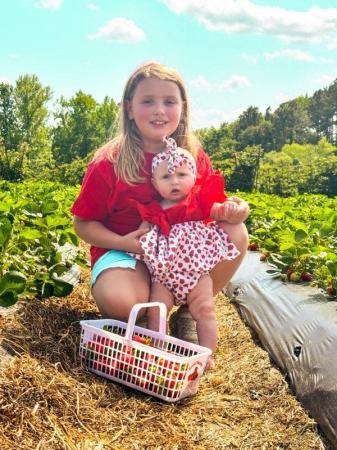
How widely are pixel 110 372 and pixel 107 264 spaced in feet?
1.86

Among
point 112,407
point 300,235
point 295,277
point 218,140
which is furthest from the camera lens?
point 218,140

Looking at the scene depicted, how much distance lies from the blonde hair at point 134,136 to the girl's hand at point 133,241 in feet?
0.93

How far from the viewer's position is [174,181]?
2.72 meters

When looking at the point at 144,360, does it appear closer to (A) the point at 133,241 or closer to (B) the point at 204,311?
(B) the point at 204,311

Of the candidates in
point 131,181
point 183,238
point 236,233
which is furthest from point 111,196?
point 236,233

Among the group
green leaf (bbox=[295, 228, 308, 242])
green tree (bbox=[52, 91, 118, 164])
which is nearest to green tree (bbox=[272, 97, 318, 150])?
green tree (bbox=[52, 91, 118, 164])

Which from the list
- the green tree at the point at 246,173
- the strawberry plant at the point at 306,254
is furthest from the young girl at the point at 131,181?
the green tree at the point at 246,173

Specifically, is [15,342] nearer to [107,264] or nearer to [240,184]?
[107,264]

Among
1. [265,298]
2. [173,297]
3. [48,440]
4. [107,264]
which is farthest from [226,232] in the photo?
[48,440]

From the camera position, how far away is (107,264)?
9.15ft

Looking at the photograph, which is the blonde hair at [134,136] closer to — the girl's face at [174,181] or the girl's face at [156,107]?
the girl's face at [156,107]

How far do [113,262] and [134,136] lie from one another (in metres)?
0.70

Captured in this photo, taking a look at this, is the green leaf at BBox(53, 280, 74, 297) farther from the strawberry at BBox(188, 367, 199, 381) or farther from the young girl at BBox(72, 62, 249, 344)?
the strawberry at BBox(188, 367, 199, 381)

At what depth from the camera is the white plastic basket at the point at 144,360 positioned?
229 cm
